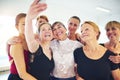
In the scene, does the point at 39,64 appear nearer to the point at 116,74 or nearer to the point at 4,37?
the point at 4,37

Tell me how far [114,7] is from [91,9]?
274 mm

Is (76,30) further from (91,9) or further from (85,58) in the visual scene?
(91,9)

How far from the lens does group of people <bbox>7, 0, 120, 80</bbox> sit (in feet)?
3.54

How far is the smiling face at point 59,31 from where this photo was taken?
117 centimetres

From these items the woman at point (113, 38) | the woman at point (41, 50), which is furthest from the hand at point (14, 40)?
the woman at point (113, 38)

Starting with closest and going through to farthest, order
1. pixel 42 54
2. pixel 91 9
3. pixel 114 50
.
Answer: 1. pixel 42 54
2. pixel 114 50
3. pixel 91 9

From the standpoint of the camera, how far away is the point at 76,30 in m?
1.28

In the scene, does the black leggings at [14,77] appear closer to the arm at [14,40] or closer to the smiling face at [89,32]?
the arm at [14,40]

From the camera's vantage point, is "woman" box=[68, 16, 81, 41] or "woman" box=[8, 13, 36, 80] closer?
"woman" box=[8, 13, 36, 80]

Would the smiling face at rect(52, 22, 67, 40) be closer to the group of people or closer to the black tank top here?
the group of people

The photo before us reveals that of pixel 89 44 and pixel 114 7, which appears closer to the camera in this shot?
pixel 89 44

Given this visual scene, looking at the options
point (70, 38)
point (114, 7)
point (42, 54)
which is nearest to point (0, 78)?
point (42, 54)

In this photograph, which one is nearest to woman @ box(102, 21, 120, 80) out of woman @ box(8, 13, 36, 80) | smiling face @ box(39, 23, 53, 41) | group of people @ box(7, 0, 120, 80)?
group of people @ box(7, 0, 120, 80)

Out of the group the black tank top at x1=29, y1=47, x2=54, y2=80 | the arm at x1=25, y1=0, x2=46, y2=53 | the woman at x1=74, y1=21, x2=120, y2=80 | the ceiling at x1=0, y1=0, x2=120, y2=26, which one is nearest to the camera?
the arm at x1=25, y1=0, x2=46, y2=53
